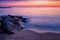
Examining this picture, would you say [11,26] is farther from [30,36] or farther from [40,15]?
[40,15]

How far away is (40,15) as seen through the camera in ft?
7.88

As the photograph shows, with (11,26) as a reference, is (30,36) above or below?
below

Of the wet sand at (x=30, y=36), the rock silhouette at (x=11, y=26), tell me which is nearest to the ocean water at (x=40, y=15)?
the rock silhouette at (x=11, y=26)

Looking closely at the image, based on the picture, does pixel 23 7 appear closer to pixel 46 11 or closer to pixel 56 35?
pixel 46 11

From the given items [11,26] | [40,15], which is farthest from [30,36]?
[40,15]

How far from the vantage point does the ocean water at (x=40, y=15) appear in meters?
2.17

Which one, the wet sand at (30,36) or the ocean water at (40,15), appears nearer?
the wet sand at (30,36)

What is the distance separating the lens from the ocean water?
7.11ft

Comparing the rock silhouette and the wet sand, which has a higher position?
the rock silhouette

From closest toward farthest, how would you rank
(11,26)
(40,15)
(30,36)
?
(30,36) < (11,26) < (40,15)

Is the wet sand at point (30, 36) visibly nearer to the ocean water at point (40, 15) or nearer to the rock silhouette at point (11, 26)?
the rock silhouette at point (11, 26)

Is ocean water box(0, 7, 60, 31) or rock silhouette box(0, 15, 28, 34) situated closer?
rock silhouette box(0, 15, 28, 34)

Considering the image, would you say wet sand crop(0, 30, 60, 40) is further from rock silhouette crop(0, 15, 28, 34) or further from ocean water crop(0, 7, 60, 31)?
ocean water crop(0, 7, 60, 31)

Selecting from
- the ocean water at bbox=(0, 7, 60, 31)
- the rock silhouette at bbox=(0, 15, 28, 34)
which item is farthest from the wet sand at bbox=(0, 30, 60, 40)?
the ocean water at bbox=(0, 7, 60, 31)
